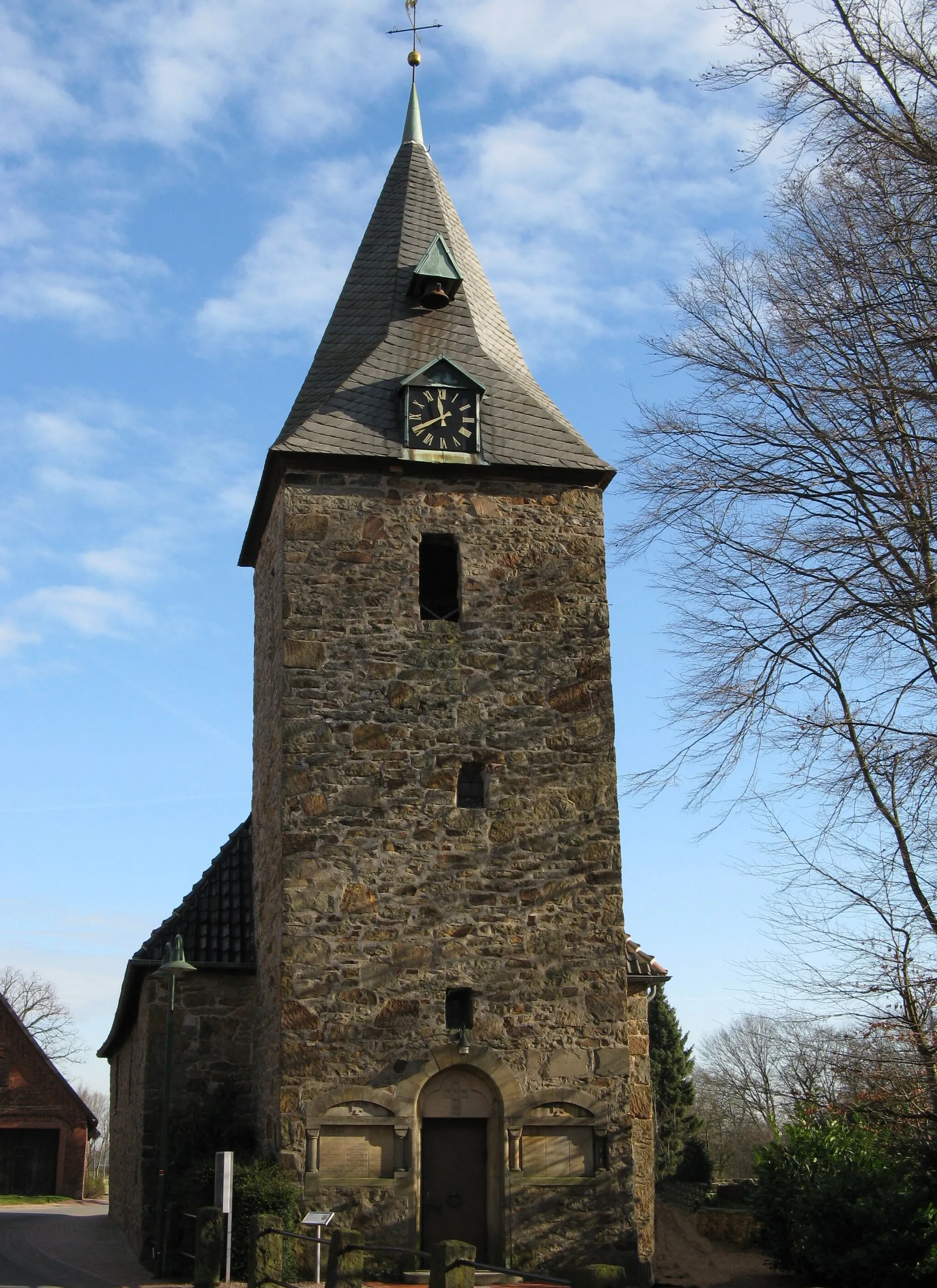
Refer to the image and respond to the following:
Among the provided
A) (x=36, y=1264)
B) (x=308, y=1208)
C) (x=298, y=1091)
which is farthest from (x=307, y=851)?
(x=36, y=1264)

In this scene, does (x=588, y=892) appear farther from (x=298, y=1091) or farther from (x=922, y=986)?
(x=922, y=986)

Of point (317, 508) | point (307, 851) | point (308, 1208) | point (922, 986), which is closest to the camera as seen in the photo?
point (922, 986)

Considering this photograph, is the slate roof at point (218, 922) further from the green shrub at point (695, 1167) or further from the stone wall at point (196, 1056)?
the green shrub at point (695, 1167)

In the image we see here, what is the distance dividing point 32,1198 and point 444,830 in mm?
22787

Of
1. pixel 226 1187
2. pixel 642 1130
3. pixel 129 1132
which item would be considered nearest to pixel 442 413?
pixel 642 1130

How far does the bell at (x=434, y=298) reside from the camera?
58.7 ft

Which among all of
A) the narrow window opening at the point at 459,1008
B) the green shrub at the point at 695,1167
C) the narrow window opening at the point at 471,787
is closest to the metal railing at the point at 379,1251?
the narrow window opening at the point at 459,1008

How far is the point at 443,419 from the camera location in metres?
16.5

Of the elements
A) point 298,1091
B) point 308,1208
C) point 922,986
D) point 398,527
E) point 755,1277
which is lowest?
point 755,1277

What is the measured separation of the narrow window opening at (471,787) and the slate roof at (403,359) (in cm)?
370

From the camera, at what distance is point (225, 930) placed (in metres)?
16.6

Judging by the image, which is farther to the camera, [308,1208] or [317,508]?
[317,508]

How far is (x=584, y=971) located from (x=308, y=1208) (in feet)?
12.3

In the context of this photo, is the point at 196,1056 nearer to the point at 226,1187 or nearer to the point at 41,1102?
the point at 226,1187
